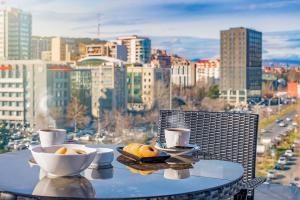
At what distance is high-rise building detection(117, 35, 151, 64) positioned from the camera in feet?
16.2

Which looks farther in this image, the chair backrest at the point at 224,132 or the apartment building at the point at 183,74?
the apartment building at the point at 183,74

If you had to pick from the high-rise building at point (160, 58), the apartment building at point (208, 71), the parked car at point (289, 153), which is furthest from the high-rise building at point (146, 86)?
the parked car at point (289, 153)

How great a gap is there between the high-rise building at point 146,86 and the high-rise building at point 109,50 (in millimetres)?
181

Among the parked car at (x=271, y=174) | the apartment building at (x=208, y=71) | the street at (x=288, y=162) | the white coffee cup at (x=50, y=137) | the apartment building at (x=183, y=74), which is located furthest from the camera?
the apartment building at (x=183, y=74)

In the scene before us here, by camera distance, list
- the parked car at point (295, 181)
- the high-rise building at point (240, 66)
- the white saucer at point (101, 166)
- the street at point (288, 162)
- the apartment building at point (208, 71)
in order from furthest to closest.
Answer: the apartment building at point (208, 71) < the high-rise building at point (240, 66) < the street at point (288, 162) < the parked car at point (295, 181) < the white saucer at point (101, 166)

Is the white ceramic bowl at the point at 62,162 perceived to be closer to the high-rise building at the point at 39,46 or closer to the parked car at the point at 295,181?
the parked car at the point at 295,181

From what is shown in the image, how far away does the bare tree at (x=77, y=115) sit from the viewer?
5168 mm

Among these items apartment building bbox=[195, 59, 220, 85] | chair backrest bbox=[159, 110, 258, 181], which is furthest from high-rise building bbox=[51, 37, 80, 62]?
chair backrest bbox=[159, 110, 258, 181]

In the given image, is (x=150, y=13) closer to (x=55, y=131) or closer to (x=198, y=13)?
(x=198, y=13)

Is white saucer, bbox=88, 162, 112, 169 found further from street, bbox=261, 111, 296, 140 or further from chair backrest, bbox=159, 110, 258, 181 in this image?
street, bbox=261, 111, 296, 140

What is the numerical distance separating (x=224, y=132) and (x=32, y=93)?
334cm

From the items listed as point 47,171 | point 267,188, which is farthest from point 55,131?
point 267,188

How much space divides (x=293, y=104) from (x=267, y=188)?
1.05m

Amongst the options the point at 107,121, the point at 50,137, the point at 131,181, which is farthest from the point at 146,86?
the point at 131,181
